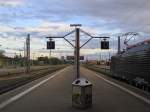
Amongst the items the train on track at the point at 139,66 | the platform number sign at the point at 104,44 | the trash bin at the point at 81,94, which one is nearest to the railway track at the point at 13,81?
the train on track at the point at 139,66

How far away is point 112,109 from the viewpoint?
45.4ft

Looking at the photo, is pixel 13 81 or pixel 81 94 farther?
pixel 13 81

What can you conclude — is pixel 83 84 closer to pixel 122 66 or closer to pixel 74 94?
pixel 74 94

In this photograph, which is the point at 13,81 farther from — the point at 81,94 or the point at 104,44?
the point at 104,44

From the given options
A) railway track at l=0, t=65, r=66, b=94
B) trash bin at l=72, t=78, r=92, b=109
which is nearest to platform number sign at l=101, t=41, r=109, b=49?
railway track at l=0, t=65, r=66, b=94

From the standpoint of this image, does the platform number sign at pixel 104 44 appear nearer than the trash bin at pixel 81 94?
No

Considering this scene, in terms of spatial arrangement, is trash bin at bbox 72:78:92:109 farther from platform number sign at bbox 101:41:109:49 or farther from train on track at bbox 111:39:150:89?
platform number sign at bbox 101:41:109:49

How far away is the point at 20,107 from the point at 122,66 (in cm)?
2229

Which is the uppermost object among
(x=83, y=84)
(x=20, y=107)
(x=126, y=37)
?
(x=126, y=37)

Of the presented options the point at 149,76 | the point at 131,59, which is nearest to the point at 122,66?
the point at 131,59

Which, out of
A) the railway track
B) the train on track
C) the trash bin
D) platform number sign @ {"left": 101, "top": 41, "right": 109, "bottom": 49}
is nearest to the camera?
the trash bin

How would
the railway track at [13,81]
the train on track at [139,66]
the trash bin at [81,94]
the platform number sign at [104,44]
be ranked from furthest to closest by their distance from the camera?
the platform number sign at [104,44] < the railway track at [13,81] < the train on track at [139,66] < the trash bin at [81,94]

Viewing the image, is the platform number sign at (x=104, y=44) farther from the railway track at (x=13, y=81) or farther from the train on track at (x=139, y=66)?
the train on track at (x=139, y=66)

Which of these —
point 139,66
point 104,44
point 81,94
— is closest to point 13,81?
point 139,66
